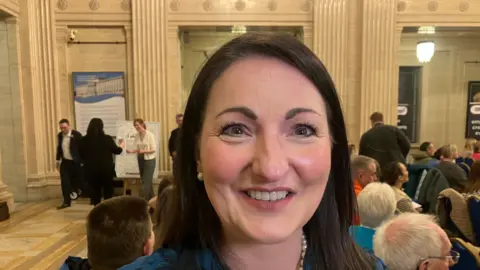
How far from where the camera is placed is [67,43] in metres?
8.43

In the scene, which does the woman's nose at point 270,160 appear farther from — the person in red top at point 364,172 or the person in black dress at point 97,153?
the person in black dress at point 97,153

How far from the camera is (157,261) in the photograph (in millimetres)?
974

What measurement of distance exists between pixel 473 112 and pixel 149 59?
8971 mm

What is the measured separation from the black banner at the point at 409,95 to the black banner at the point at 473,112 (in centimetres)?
143

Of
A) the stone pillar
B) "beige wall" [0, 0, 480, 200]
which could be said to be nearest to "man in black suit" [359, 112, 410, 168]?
"beige wall" [0, 0, 480, 200]

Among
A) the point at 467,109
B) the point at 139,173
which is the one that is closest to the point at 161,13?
the point at 139,173

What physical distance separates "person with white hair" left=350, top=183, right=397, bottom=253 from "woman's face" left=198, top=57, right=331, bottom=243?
197cm

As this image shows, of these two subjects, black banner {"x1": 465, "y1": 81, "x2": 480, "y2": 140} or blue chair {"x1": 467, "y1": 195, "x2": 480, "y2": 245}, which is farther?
black banner {"x1": 465, "y1": 81, "x2": 480, "y2": 140}

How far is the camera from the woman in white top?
6.96 meters

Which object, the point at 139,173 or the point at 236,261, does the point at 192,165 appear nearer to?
the point at 236,261

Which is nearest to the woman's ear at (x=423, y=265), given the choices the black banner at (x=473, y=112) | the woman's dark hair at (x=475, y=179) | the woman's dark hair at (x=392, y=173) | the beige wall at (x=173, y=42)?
the woman's dark hair at (x=392, y=173)

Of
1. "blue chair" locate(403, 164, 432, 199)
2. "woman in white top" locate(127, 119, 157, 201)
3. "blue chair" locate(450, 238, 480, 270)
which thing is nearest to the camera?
"blue chair" locate(450, 238, 480, 270)

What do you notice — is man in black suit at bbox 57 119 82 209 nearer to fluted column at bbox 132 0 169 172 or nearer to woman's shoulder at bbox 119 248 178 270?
fluted column at bbox 132 0 169 172

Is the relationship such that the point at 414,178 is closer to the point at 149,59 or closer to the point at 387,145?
the point at 387,145
